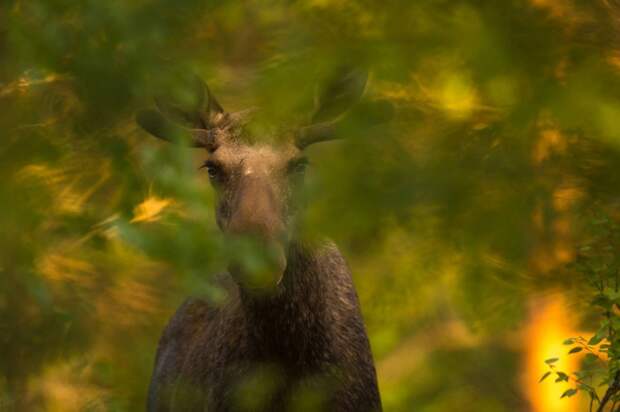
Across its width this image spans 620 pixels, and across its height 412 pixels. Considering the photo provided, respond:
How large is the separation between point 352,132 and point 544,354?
20.4ft

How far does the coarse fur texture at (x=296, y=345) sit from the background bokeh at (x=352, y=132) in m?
3.03

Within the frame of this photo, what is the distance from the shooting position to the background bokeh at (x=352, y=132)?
1.50 metres

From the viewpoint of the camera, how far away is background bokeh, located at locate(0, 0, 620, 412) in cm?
150

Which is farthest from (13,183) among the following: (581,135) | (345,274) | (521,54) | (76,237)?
(345,274)

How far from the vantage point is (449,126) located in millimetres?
1687

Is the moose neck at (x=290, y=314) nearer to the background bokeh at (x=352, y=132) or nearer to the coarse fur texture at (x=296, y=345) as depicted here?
the coarse fur texture at (x=296, y=345)

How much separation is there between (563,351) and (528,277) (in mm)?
5692

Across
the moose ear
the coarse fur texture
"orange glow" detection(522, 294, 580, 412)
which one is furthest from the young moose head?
"orange glow" detection(522, 294, 580, 412)

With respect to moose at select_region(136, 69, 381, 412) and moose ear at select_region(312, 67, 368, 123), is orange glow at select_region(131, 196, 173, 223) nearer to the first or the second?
moose ear at select_region(312, 67, 368, 123)

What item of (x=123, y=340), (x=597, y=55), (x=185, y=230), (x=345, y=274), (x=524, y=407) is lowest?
(x=524, y=407)

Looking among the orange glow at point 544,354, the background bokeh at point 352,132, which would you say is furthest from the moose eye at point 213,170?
the orange glow at point 544,354

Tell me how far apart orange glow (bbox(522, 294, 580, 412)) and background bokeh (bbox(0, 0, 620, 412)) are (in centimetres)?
555

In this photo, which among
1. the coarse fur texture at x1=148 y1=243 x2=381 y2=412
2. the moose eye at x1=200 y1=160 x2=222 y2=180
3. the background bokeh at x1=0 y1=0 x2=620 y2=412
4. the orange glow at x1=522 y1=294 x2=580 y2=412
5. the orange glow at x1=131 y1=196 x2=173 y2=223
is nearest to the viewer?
the background bokeh at x1=0 y1=0 x2=620 y2=412

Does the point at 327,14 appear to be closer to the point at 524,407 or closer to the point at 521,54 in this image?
the point at 521,54
